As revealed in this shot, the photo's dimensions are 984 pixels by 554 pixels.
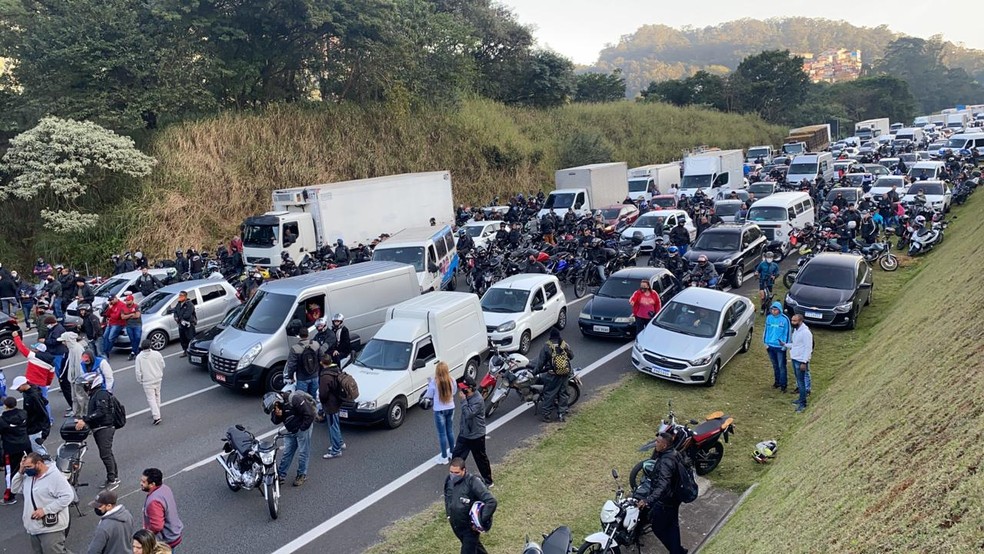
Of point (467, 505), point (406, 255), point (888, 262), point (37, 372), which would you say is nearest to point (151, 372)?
point (37, 372)

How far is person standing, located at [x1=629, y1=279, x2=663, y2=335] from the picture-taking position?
13695 mm

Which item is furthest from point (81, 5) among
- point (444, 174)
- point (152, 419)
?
point (152, 419)

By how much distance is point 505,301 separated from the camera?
14.4m

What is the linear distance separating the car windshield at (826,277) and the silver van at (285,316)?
952cm

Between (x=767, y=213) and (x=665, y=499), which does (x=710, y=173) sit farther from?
(x=665, y=499)

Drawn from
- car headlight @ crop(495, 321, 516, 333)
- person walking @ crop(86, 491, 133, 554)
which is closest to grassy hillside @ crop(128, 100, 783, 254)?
car headlight @ crop(495, 321, 516, 333)

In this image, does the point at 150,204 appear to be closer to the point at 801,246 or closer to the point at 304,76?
the point at 304,76

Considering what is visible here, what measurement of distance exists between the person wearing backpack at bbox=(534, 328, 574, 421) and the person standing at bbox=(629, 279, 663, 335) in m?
3.76

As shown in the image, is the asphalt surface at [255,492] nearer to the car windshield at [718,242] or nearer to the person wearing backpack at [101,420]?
the person wearing backpack at [101,420]

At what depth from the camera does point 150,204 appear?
25953 millimetres

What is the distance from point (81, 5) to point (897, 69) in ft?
488

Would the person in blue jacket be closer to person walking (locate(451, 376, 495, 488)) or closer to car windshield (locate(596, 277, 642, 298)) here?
car windshield (locate(596, 277, 642, 298))

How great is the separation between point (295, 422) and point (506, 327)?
5.95 m

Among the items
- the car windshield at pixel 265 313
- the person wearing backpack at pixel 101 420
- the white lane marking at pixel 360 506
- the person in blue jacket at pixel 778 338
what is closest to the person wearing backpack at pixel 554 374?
the white lane marking at pixel 360 506
